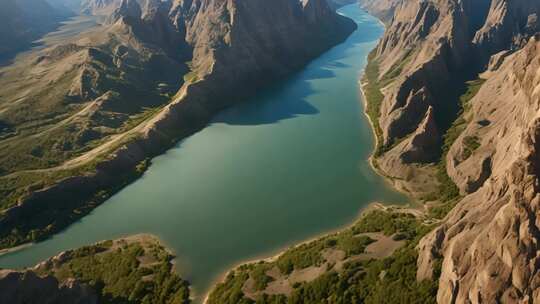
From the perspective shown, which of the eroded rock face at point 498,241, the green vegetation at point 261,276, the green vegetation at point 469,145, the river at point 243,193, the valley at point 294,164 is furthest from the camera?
the green vegetation at point 469,145

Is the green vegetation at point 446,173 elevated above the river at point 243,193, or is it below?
above

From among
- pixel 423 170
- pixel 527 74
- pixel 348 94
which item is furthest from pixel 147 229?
pixel 348 94

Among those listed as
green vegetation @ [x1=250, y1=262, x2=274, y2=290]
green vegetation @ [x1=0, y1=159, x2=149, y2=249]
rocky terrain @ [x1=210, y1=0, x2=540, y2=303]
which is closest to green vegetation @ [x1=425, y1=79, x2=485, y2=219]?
rocky terrain @ [x1=210, y1=0, x2=540, y2=303]

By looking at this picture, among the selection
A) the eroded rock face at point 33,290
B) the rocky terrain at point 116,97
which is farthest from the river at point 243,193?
the eroded rock face at point 33,290

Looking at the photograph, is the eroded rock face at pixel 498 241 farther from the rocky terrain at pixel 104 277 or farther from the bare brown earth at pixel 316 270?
the rocky terrain at pixel 104 277

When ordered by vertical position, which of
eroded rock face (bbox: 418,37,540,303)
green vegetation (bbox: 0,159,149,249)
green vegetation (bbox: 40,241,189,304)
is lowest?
green vegetation (bbox: 40,241,189,304)

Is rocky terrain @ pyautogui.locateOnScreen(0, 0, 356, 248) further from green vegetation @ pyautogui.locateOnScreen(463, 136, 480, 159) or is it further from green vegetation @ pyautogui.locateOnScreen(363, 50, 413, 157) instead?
green vegetation @ pyautogui.locateOnScreen(463, 136, 480, 159)

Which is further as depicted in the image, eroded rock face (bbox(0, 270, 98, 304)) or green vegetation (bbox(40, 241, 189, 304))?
green vegetation (bbox(40, 241, 189, 304))
